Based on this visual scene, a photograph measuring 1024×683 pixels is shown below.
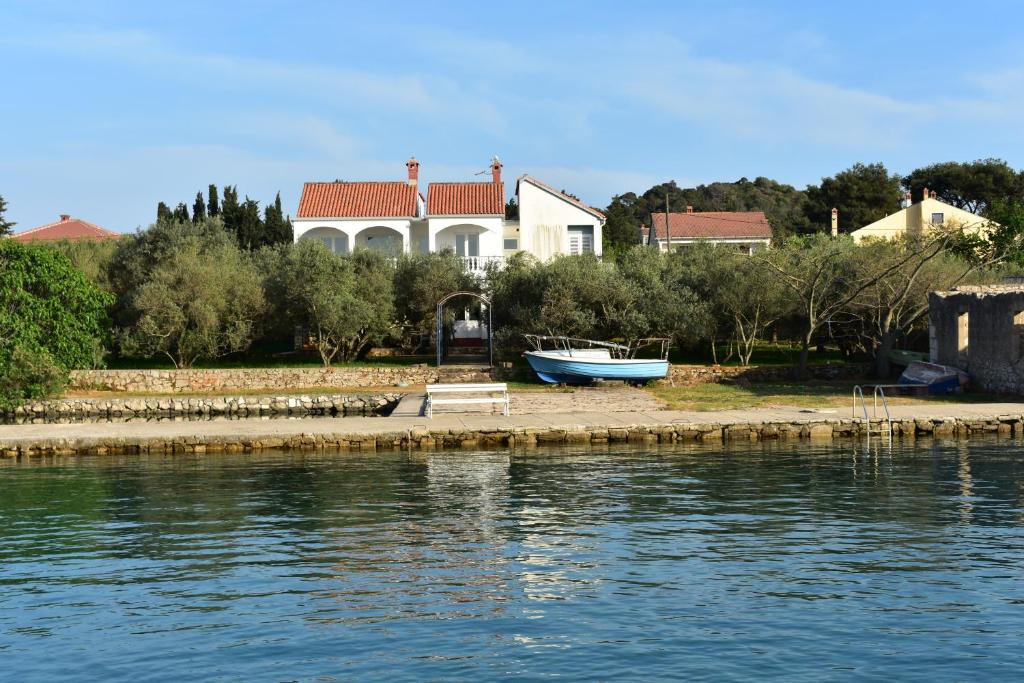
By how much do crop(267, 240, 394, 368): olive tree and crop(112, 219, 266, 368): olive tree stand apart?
162cm

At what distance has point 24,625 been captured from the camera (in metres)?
12.2

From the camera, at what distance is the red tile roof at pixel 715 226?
79688mm

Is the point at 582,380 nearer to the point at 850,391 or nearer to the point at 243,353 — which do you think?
the point at 850,391

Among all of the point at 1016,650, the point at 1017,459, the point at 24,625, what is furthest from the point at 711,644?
the point at 1017,459

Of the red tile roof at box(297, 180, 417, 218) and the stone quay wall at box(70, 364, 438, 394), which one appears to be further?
the red tile roof at box(297, 180, 417, 218)

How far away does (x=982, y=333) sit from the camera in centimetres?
3466

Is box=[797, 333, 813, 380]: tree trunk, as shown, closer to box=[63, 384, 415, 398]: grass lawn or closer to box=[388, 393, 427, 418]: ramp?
box=[388, 393, 427, 418]: ramp

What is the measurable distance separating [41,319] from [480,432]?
60.4ft

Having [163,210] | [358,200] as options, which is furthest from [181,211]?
[358,200]

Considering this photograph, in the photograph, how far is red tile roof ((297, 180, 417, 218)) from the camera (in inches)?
2420

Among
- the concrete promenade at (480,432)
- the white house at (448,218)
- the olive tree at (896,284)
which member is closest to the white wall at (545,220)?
the white house at (448,218)

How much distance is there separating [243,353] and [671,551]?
1545 inches

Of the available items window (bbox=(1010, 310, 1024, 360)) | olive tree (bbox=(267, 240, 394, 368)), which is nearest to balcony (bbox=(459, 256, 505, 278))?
olive tree (bbox=(267, 240, 394, 368))

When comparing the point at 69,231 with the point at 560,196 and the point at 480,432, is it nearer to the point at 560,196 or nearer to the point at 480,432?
the point at 560,196
